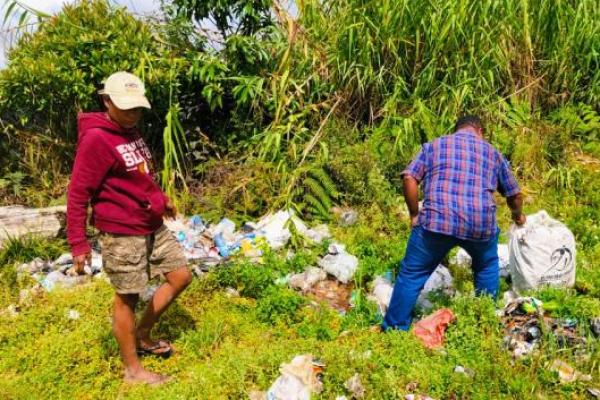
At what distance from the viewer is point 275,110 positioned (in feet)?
17.3

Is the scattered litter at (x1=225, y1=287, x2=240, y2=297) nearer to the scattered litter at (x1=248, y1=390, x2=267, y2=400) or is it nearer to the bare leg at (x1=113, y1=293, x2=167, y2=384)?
the bare leg at (x1=113, y1=293, x2=167, y2=384)

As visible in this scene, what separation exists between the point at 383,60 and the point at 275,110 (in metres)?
1.30

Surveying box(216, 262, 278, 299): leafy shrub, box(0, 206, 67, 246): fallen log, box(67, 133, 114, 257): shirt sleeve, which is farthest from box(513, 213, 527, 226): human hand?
box(0, 206, 67, 246): fallen log

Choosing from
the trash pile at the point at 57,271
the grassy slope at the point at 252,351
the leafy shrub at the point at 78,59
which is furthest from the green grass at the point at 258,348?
the leafy shrub at the point at 78,59

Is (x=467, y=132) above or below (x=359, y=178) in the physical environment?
above

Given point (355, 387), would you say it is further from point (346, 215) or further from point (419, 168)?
point (346, 215)

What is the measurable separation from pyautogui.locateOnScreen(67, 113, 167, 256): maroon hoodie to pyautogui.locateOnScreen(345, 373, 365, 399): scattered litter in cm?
133

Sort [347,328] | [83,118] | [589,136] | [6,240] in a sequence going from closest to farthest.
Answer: [83,118], [347,328], [6,240], [589,136]

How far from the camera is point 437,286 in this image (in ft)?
12.1

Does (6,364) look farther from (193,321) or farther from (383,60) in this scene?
(383,60)

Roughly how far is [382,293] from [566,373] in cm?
134

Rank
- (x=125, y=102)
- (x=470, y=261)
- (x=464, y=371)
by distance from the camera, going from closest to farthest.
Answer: (x=125, y=102)
(x=464, y=371)
(x=470, y=261)

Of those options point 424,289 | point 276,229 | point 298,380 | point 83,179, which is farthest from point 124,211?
point 424,289

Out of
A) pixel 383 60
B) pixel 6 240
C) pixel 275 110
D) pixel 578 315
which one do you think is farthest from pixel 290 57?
pixel 578 315
